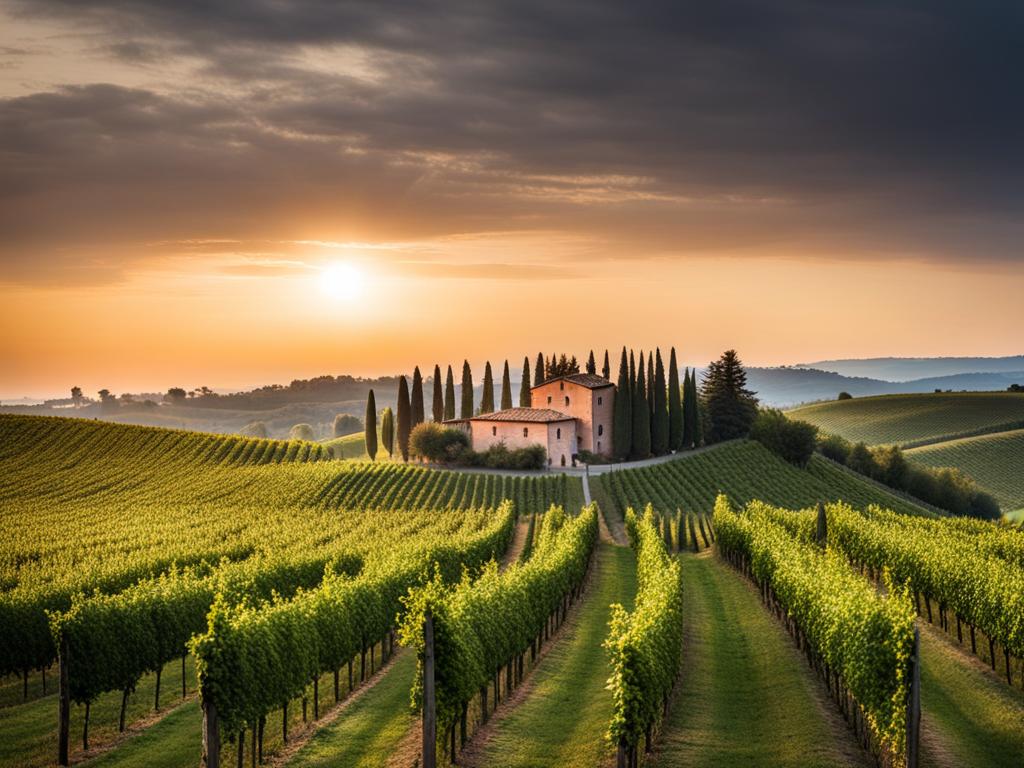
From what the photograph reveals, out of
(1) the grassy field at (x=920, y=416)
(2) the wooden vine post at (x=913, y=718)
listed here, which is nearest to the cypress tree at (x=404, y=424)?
(2) the wooden vine post at (x=913, y=718)

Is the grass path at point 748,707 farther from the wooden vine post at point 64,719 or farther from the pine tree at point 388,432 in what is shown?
the pine tree at point 388,432

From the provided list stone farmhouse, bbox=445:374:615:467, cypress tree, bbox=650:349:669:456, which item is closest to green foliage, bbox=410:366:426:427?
stone farmhouse, bbox=445:374:615:467

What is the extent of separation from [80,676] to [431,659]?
1148 centimetres

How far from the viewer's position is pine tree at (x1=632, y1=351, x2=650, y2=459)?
9325 cm

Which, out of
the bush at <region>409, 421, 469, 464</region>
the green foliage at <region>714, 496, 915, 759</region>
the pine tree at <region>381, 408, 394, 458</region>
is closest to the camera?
the green foliage at <region>714, 496, 915, 759</region>

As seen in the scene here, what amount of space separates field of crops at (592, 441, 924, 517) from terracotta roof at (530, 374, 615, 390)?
11.3 meters

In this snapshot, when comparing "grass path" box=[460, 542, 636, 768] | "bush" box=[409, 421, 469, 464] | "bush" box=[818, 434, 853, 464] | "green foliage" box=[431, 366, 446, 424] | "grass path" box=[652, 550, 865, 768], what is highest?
"green foliage" box=[431, 366, 446, 424]

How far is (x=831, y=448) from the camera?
357 feet

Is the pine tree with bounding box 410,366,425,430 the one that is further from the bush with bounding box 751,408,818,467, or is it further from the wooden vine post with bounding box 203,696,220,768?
the wooden vine post with bounding box 203,696,220,768

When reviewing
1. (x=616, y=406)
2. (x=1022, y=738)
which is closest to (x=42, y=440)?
(x=616, y=406)

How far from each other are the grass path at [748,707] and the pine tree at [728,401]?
7054 cm

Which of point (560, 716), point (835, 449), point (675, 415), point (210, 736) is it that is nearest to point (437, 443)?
point (675, 415)

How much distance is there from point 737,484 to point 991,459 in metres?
55.4

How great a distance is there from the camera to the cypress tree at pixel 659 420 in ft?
Result: 314
